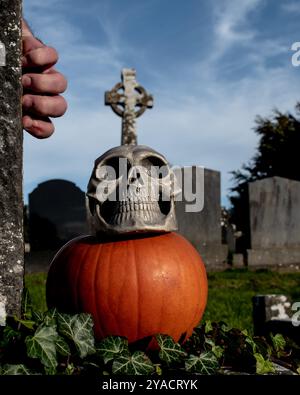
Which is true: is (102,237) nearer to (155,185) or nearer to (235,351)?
(155,185)

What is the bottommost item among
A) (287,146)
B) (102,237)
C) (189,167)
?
(102,237)

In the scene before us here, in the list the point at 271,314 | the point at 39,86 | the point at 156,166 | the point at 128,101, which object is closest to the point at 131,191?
the point at 156,166

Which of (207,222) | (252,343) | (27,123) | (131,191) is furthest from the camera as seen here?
(207,222)

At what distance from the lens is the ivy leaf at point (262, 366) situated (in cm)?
264

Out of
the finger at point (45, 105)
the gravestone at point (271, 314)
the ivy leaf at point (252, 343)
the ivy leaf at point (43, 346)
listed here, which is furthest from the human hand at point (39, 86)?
the gravestone at point (271, 314)

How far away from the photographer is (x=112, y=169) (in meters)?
3.16

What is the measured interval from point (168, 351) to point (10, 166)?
1.17 meters

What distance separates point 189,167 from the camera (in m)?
9.47

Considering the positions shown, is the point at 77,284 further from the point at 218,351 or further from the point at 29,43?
the point at 29,43

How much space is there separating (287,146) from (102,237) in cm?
1705

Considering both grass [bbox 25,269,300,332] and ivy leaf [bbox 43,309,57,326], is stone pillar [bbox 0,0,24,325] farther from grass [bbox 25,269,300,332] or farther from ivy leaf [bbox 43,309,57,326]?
grass [bbox 25,269,300,332]

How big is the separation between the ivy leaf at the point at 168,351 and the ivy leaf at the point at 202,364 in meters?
0.10
